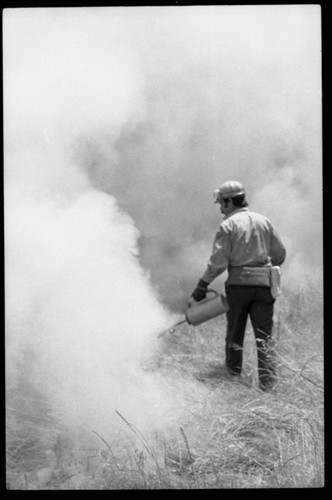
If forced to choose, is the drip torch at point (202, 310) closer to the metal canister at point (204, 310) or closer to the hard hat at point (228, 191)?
the metal canister at point (204, 310)

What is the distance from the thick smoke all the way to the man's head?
0.18 meters

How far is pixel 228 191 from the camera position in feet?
14.2

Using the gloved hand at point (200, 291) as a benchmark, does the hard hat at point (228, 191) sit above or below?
above

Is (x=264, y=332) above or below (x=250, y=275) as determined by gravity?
below

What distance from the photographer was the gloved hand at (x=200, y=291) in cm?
430

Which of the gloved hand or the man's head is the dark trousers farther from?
the man's head

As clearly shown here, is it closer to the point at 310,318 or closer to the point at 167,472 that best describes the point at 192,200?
the point at 310,318

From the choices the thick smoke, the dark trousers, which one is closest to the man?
the dark trousers

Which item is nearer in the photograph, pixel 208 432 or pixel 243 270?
Answer: pixel 208 432

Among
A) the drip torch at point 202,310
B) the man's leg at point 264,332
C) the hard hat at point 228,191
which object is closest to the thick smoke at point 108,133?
the hard hat at point 228,191

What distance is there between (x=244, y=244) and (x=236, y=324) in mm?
528

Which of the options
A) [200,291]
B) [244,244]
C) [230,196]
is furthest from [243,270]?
[230,196]

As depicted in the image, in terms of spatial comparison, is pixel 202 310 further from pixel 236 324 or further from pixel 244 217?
pixel 244 217

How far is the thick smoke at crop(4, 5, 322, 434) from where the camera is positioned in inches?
165
